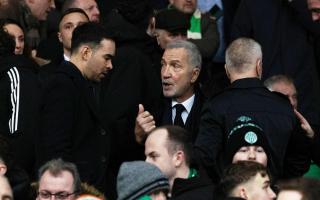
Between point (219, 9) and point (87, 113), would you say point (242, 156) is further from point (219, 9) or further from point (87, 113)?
point (219, 9)

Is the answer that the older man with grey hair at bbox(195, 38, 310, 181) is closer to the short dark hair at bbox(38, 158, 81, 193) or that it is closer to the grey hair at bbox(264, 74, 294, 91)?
the short dark hair at bbox(38, 158, 81, 193)

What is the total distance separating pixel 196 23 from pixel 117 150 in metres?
2.47

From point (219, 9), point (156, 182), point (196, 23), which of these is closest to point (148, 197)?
point (156, 182)

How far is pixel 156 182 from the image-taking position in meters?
9.37

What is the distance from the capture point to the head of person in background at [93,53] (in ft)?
37.3

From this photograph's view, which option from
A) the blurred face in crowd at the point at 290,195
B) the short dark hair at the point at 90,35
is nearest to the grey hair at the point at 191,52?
the short dark hair at the point at 90,35

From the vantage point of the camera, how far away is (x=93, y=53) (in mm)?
11422

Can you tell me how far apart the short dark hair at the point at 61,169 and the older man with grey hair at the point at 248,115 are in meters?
1.01

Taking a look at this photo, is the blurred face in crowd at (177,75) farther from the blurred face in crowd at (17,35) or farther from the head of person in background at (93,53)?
the blurred face in crowd at (17,35)

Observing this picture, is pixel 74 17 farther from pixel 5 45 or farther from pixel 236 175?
pixel 236 175

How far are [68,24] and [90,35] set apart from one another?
1900mm

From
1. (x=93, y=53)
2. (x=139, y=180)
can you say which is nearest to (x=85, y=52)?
(x=93, y=53)

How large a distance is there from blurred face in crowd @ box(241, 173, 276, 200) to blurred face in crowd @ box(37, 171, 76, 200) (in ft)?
5.08

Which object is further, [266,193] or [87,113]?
[87,113]
